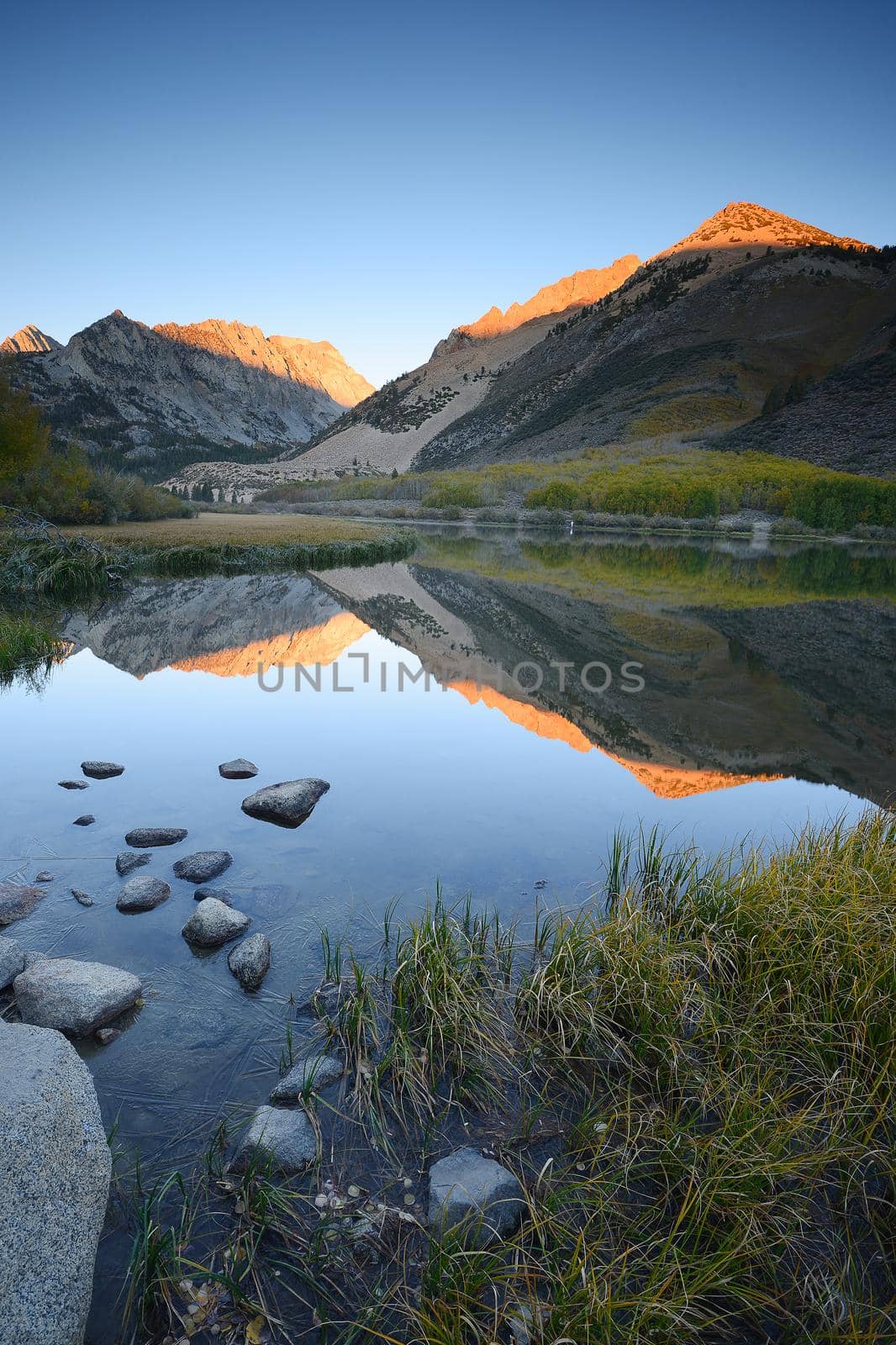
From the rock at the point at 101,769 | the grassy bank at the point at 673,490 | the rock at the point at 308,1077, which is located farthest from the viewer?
the grassy bank at the point at 673,490

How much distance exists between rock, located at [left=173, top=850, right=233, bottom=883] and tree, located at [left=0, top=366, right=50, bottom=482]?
25.8 metres

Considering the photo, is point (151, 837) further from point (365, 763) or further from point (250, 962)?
point (365, 763)

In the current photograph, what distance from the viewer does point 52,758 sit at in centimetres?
796

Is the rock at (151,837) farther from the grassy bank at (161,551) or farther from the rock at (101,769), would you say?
the grassy bank at (161,551)

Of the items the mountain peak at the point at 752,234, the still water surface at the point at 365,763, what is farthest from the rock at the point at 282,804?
the mountain peak at the point at 752,234

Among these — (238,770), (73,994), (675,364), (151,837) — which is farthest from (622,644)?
(675,364)

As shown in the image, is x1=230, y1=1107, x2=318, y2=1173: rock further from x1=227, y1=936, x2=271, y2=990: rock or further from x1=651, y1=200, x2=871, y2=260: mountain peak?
x1=651, y1=200, x2=871, y2=260: mountain peak

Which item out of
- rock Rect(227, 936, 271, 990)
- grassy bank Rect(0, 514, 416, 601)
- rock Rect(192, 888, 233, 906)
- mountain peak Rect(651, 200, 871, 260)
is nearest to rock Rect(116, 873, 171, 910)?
rock Rect(192, 888, 233, 906)

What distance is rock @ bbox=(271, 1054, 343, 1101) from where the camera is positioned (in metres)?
3.22

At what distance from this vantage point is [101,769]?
7.55m

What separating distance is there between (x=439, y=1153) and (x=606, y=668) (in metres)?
11.5

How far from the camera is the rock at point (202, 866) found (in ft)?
17.6

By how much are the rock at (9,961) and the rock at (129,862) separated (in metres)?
1.29

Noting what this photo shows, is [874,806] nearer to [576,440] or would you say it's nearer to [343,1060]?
[343,1060]
